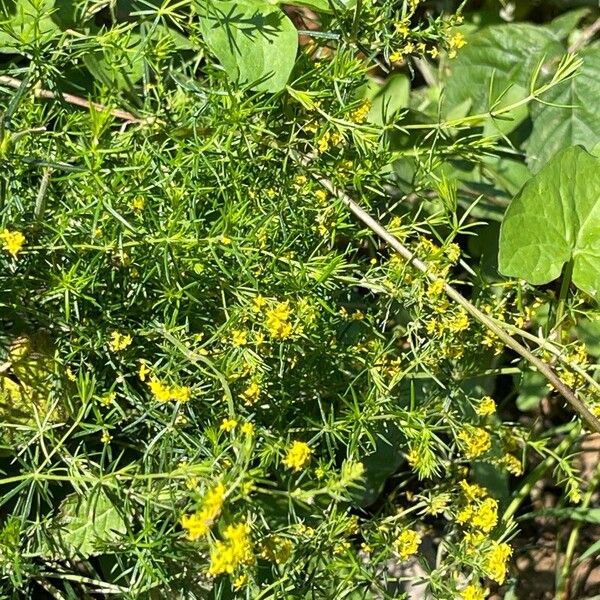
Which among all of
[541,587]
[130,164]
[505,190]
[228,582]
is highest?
[130,164]

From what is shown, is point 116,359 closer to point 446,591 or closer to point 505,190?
point 446,591

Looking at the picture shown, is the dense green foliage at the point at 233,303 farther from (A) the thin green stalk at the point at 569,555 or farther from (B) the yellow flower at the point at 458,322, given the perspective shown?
(A) the thin green stalk at the point at 569,555

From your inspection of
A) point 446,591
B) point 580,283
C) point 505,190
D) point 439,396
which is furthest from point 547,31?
point 446,591

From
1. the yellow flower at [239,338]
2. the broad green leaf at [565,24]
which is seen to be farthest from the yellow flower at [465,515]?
the broad green leaf at [565,24]

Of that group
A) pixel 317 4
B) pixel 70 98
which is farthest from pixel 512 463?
pixel 70 98

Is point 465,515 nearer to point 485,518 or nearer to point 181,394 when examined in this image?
point 485,518

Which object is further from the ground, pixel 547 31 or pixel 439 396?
pixel 547 31

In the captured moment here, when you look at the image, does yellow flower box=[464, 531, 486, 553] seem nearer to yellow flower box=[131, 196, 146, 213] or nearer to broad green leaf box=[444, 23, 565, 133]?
yellow flower box=[131, 196, 146, 213]
